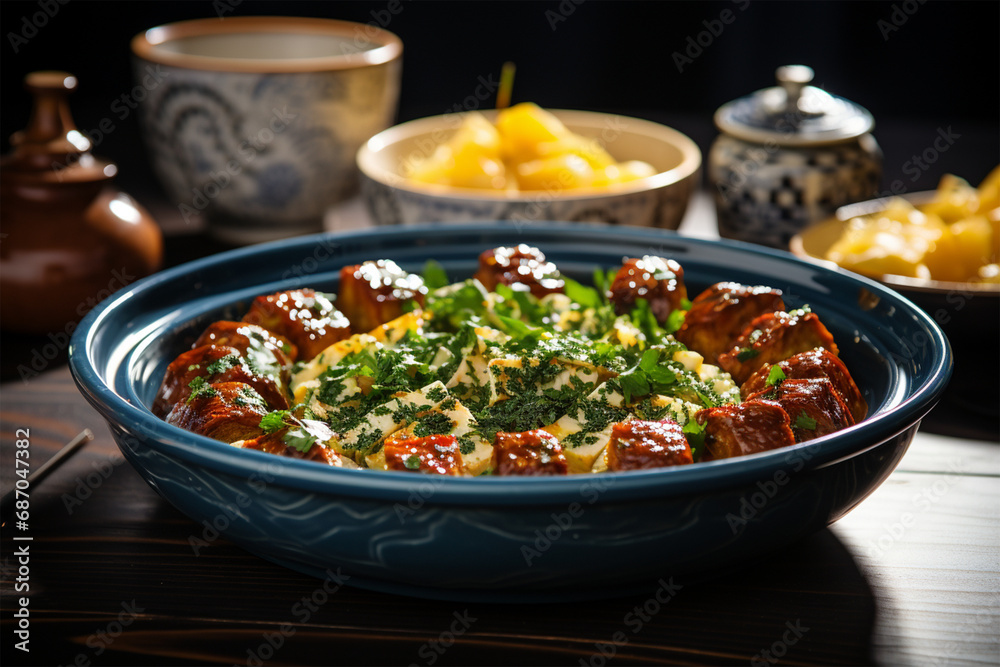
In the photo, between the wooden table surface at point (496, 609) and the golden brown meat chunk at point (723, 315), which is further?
the golden brown meat chunk at point (723, 315)

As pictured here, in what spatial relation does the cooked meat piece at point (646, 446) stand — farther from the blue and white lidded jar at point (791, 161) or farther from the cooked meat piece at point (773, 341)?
the blue and white lidded jar at point (791, 161)

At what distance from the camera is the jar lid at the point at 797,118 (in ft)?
6.91

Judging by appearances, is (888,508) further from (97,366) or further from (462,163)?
(462,163)

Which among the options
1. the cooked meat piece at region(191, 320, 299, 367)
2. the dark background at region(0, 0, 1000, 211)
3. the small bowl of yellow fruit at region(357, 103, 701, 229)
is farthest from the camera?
the dark background at region(0, 0, 1000, 211)

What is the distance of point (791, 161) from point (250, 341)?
128cm

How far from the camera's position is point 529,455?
1.02 metres

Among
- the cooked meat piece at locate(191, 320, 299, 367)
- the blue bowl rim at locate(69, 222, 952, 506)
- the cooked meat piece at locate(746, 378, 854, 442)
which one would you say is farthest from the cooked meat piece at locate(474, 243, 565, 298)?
the blue bowl rim at locate(69, 222, 952, 506)

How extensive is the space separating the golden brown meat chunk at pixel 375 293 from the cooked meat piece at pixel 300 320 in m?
0.04

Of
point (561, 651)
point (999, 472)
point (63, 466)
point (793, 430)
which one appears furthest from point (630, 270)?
point (63, 466)

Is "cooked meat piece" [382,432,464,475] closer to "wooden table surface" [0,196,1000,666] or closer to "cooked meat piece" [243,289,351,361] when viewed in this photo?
"wooden table surface" [0,196,1000,666]

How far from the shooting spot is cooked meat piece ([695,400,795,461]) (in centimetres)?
105

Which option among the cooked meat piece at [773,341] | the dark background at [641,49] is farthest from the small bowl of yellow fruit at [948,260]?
the dark background at [641,49]

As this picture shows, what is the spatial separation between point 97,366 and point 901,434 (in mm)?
920

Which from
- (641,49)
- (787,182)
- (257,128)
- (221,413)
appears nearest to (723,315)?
(221,413)
